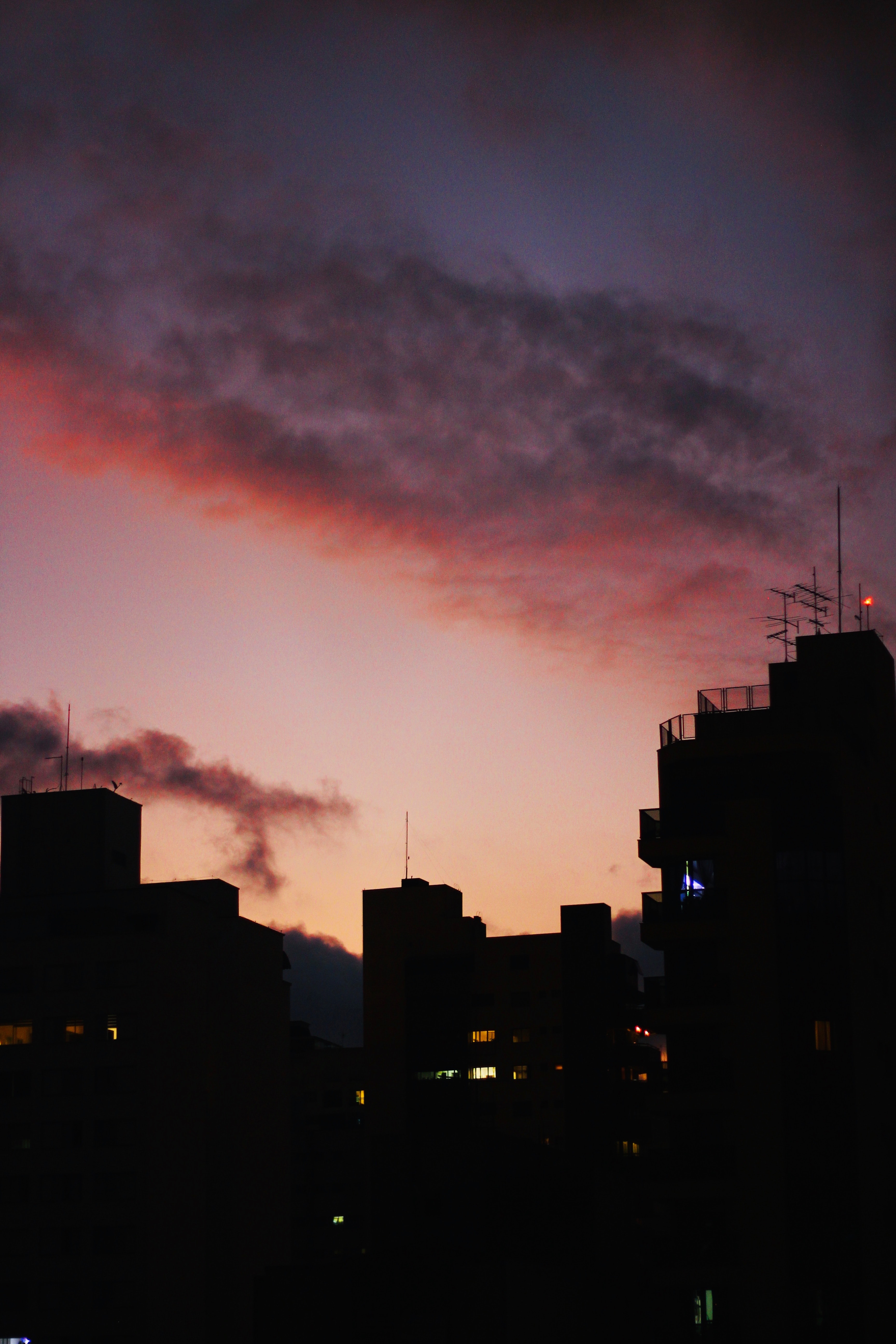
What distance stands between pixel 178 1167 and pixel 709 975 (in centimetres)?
4861

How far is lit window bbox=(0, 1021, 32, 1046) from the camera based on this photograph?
4178 inches

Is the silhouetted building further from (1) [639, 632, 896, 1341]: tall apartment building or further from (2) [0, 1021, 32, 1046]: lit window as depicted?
(1) [639, 632, 896, 1341]: tall apartment building

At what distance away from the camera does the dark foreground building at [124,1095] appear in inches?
3922

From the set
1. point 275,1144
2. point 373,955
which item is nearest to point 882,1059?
point 275,1144

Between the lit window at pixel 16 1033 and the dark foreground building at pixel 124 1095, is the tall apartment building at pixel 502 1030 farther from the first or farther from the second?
the lit window at pixel 16 1033

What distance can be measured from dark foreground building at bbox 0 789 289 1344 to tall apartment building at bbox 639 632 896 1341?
42096mm

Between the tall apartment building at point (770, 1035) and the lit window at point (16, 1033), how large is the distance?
4993 cm

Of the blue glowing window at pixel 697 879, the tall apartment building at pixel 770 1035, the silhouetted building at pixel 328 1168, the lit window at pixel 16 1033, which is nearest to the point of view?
the tall apartment building at pixel 770 1035

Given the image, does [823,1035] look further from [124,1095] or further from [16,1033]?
[16,1033]

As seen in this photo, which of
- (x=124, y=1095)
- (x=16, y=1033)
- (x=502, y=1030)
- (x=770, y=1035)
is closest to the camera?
(x=770, y=1035)

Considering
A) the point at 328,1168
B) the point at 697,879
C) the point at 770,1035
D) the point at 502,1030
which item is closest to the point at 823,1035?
the point at 770,1035

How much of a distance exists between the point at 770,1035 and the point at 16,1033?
57.0 metres

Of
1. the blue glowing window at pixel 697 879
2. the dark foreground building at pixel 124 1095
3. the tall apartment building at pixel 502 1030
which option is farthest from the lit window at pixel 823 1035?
the tall apartment building at pixel 502 1030

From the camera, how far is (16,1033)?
10638 cm
